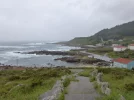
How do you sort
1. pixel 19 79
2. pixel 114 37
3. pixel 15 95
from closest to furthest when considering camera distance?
1. pixel 15 95
2. pixel 19 79
3. pixel 114 37

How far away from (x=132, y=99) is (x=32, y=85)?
33.8 feet

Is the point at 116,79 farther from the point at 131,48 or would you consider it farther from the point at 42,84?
the point at 131,48

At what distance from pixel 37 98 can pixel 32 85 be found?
5.01 metres

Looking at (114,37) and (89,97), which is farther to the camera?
(114,37)

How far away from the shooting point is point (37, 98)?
49.7 feet

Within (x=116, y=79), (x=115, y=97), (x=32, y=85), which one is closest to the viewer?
(x=115, y=97)

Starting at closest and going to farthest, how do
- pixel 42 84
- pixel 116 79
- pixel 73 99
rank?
1. pixel 73 99
2. pixel 42 84
3. pixel 116 79

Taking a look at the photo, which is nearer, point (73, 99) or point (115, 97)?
point (115, 97)

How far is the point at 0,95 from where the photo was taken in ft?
56.6

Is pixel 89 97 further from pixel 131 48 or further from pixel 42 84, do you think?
pixel 131 48

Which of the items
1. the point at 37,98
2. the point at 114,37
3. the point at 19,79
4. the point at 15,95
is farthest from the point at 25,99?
the point at 114,37

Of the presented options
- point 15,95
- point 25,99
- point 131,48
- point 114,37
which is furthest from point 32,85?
point 114,37

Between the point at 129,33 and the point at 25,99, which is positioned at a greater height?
the point at 129,33

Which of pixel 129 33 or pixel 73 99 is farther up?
pixel 129 33
